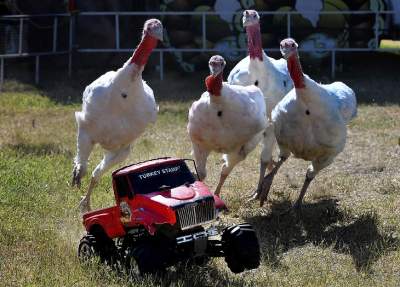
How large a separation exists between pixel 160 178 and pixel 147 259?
845 millimetres

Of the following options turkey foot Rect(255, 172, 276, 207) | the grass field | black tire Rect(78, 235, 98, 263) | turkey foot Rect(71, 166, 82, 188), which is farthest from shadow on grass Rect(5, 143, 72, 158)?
black tire Rect(78, 235, 98, 263)

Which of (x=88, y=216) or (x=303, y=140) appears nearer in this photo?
(x=88, y=216)

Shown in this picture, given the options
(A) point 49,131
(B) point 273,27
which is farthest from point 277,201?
(B) point 273,27

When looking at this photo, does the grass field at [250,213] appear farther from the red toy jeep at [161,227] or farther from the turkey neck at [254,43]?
the turkey neck at [254,43]

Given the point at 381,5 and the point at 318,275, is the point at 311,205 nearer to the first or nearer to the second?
the point at 318,275

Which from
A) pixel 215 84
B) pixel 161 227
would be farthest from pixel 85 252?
pixel 215 84

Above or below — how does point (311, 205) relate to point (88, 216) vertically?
below

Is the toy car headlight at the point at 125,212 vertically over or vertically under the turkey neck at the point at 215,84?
under

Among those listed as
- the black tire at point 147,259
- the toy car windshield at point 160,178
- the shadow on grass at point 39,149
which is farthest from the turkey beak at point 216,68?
the shadow on grass at point 39,149

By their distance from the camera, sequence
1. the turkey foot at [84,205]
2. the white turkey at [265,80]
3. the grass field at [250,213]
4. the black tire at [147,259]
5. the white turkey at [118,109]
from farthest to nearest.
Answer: the white turkey at [265,80] < the turkey foot at [84,205] < the white turkey at [118,109] < the grass field at [250,213] < the black tire at [147,259]

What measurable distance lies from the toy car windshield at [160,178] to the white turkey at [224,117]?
6.24 feet

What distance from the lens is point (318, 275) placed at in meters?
7.50

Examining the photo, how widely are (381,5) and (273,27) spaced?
255cm

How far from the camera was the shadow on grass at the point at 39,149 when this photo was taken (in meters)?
12.5
